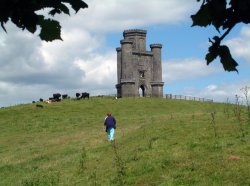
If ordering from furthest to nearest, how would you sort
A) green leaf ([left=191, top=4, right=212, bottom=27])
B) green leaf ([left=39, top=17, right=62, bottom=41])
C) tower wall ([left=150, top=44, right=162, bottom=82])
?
1. tower wall ([left=150, top=44, right=162, bottom=82])
2. green leaf ([left=191, top=4, right=212, bottom=27])
3. green leaf ([left=39, top=17, right=62, bottom=41])

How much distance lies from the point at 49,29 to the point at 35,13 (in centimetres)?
16

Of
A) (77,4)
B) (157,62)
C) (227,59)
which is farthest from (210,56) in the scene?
(157,62)

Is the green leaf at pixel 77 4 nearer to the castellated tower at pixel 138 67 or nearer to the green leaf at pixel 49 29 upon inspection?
the green leaf at pixel 49 29

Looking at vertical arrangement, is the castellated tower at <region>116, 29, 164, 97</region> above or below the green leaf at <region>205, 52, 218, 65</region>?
above

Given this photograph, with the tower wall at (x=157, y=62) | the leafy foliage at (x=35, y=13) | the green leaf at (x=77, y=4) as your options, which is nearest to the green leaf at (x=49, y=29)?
the leafy foliage at (x=35, y=13)

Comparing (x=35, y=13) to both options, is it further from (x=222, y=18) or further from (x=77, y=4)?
(x=222, y=18)

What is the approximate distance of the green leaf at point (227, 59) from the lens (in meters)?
3.77

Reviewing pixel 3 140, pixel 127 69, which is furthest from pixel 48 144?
pixel 127 69

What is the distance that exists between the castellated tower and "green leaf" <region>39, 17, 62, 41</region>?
87.8 meters

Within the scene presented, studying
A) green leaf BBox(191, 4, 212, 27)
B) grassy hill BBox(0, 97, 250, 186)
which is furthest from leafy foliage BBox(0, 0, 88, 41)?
grassy hill BBox(0, 97, 250, 186)

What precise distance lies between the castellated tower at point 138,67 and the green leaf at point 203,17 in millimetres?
87558

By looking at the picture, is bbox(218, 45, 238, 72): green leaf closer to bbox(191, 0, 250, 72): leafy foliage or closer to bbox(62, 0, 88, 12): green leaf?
bbox(191, 0, 250, 72): leafy foliage

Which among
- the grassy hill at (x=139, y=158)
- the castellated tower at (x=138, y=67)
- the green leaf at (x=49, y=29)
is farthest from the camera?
the castellated tower at (x=138, y=67)

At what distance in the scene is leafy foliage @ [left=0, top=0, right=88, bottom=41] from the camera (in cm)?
336
